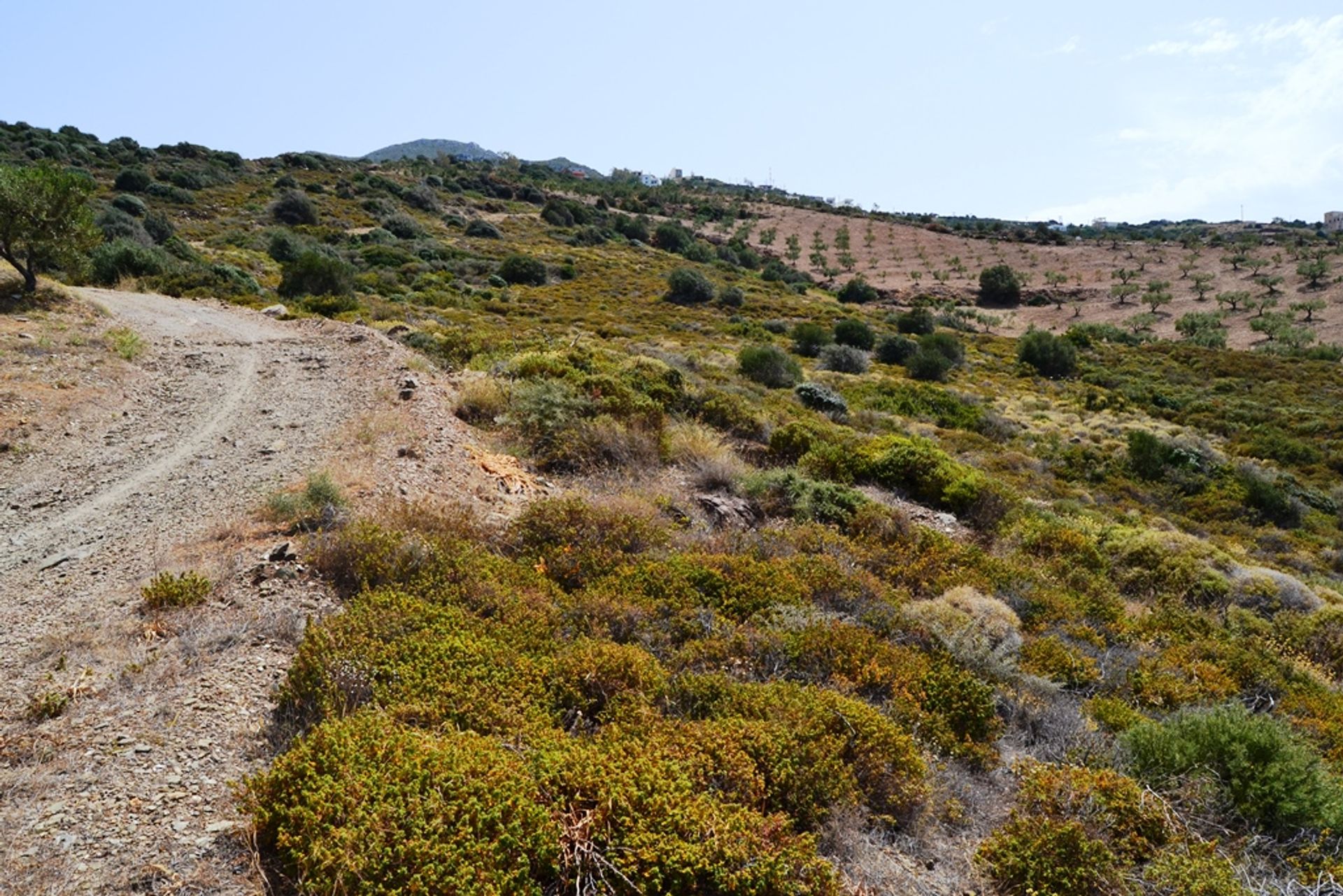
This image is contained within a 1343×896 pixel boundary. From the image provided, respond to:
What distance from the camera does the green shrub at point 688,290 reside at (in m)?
40.2

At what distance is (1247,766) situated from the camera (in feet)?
14.4

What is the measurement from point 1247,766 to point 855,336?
29.0 m

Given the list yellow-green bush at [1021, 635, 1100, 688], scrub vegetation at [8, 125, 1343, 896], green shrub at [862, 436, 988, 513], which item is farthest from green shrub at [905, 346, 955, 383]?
yellow-green bush at [1021, 635, 1100, 688]

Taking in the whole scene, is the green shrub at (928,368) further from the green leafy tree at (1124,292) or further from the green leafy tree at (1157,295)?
the green leafy tree at (1124,292)

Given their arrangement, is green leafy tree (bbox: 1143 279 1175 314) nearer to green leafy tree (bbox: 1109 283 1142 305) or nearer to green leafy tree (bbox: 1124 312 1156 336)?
green leafy tree (bbox: 1109 283 1142 305)

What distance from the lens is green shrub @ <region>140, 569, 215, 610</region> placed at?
505cm

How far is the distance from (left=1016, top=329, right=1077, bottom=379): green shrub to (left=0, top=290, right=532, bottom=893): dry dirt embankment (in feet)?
100.0

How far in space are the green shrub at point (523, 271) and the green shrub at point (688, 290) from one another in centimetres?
730

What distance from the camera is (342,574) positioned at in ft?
18.3

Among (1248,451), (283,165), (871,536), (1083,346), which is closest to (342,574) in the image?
(871,536)

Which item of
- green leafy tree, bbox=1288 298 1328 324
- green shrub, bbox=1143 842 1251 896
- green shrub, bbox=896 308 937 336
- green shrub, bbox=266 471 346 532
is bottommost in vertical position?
green shrub, bbox=1143 842 1251 896

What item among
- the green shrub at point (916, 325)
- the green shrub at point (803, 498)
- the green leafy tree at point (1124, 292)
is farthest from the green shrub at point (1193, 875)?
the green leafy tree at point (1124, 292)

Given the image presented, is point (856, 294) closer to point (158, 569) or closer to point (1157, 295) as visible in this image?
point (1157, 295)

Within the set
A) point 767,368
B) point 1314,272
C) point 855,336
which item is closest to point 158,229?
point 767,368
